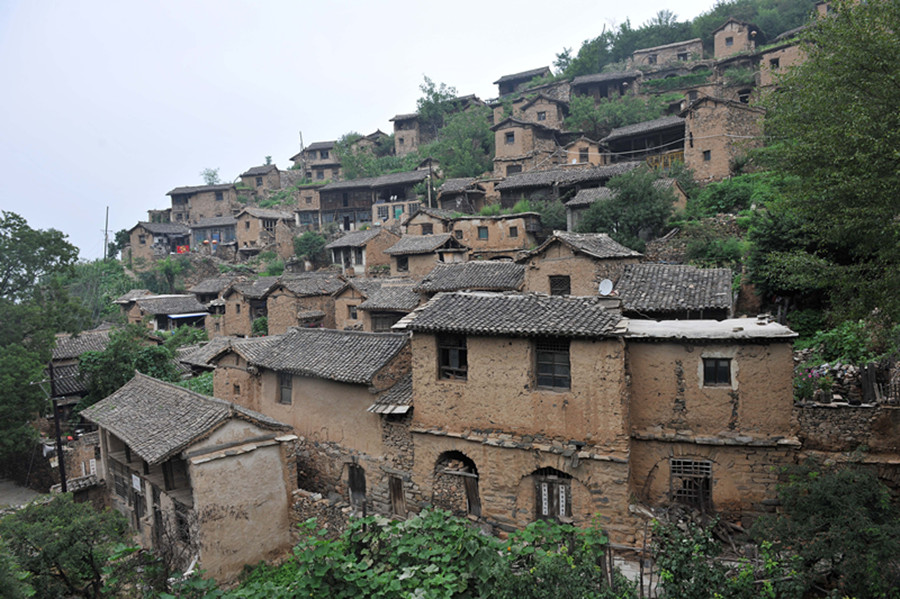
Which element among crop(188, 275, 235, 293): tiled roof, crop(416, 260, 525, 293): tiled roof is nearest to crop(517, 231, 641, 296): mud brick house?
crop(416, 260, 525, 293): tiled roof

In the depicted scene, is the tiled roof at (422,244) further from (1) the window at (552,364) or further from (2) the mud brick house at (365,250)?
(1) the window at (552,364)

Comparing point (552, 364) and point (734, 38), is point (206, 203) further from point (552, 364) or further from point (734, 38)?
point (552, 364)

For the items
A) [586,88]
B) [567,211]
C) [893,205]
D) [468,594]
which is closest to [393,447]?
[468,594]

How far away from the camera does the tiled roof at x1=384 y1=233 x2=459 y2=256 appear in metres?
31.0

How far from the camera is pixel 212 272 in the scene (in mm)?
51250

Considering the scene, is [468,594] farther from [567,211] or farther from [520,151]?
[520,151]

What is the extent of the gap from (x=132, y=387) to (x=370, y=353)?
8.57 meters

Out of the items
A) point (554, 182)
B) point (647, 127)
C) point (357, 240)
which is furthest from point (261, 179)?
point (647, 127)

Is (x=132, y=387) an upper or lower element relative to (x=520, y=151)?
lower

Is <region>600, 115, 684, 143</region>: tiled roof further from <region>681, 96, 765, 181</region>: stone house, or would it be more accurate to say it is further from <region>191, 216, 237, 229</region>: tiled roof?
<region>191, 216, 237, 229</region>: tiled roof

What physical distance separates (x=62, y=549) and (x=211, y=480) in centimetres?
315

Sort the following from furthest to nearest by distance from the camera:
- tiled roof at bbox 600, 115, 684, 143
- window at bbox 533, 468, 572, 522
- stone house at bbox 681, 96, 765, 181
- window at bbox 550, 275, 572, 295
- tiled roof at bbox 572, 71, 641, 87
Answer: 1. tiled roof at bbox 572, 71, 641, 87
2. tiled roof at bbox 600, 115, 684, 143
3. stone house at bbox 681, 96, 765, 181
4. window at bbox 550, 275, 572, 295
5. window at bbox 533, 468, 572, 522

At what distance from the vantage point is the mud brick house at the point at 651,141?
3772 cm

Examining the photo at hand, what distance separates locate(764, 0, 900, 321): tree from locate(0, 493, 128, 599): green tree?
627 inches
